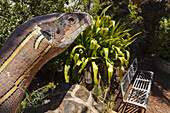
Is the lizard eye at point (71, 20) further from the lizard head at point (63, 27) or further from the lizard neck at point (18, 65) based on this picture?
the lizard neck at point (18, 65)

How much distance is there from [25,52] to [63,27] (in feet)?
1.93

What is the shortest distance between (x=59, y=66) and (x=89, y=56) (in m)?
0.72

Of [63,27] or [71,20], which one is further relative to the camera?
[71,20]

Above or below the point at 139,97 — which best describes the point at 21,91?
above

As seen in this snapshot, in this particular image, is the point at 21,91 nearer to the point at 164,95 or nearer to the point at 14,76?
the point at 14,76

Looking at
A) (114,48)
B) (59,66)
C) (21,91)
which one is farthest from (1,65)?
(114,48)

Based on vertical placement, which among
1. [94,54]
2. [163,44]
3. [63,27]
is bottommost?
[163,44]

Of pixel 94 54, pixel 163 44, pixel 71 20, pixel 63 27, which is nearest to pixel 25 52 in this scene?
pixel 63 27

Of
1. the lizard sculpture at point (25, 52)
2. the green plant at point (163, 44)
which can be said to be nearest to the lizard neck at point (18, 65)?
the lizard sculpture at point (25, 52)

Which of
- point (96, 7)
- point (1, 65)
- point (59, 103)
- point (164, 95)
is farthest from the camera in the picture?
point (96, 7)

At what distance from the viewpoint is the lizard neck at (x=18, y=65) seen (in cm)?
123

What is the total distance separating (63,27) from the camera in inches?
65.0

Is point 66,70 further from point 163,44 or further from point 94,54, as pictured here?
point 163,44

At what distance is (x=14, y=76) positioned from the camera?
1.27m
